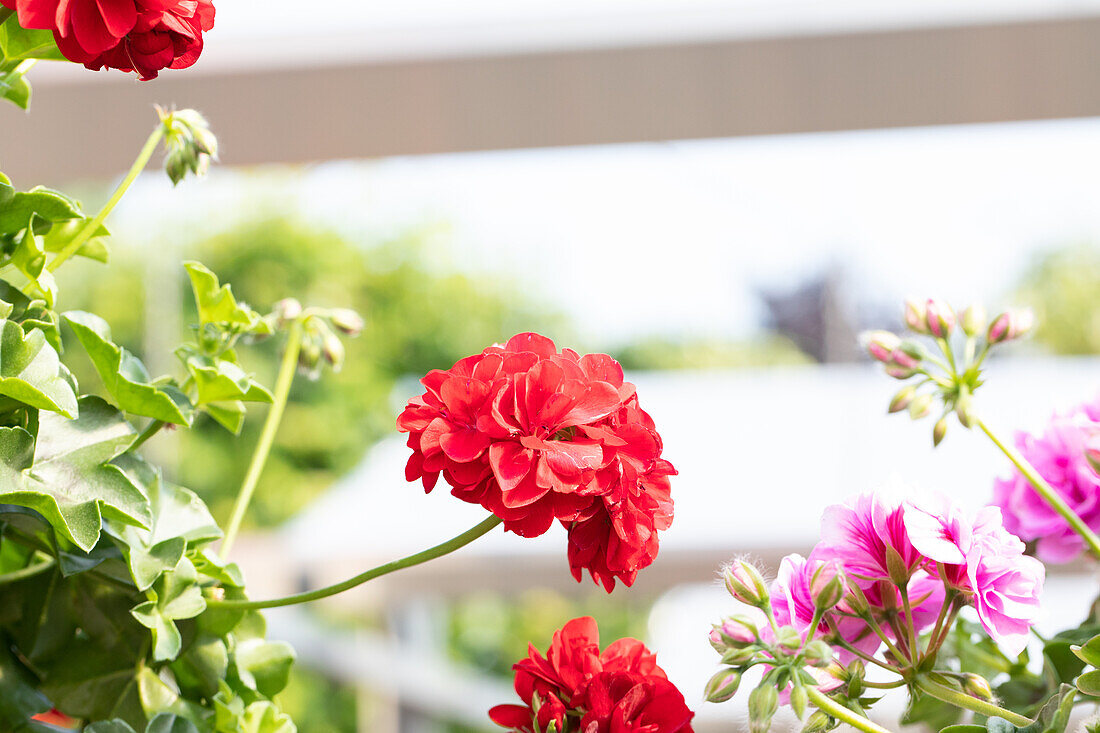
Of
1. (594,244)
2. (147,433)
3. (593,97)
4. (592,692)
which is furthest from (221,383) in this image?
(594,244)

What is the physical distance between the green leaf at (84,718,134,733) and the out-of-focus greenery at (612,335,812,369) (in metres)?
5.73

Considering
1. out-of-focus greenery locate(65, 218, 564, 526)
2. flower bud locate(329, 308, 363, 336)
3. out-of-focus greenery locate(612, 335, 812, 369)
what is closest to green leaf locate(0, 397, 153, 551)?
flower bud locate(329, 308, 363, 336)

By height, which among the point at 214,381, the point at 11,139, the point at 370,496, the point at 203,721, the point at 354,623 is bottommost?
the point at 354,623

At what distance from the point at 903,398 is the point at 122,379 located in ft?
0.83

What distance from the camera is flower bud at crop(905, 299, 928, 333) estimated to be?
363 millimetres

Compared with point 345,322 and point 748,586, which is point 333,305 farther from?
point 748,586

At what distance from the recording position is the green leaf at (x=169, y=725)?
0.98 ft

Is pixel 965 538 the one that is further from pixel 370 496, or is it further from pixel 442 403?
pixel 370 496

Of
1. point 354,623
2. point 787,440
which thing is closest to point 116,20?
point 787,440

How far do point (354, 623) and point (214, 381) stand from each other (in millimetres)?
5237

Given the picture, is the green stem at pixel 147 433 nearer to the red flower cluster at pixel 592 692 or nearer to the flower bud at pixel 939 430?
the red flower cluster at pixel 592 692

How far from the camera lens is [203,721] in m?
0.32

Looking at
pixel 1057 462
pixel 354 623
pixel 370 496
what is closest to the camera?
pixel 1057 462

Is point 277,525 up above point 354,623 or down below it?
above
